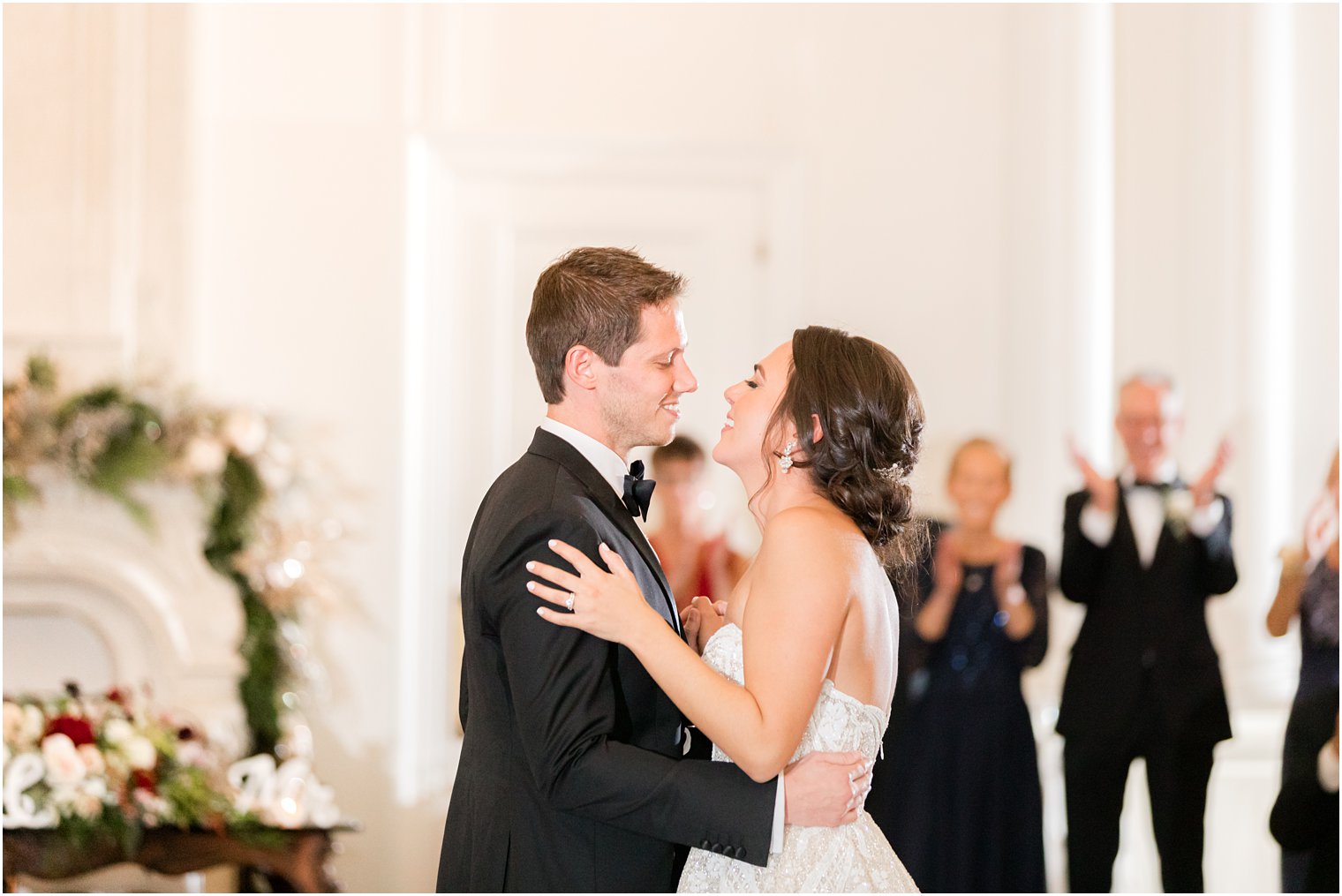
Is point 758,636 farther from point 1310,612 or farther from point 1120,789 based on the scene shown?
point 1310,612

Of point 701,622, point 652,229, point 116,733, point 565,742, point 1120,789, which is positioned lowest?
point 1120,789

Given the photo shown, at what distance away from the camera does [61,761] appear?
12.8 ft

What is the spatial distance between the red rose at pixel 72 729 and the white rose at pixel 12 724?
81 millimetres

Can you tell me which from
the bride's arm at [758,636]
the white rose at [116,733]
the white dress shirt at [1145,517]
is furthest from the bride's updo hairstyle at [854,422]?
the white rose at [116,733]

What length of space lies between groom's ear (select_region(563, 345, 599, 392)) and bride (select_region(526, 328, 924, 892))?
0.87 feet

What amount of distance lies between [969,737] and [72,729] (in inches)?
118

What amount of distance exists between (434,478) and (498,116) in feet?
5.02

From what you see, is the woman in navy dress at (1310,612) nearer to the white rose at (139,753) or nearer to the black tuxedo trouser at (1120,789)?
the black tuxedo trouser at (1120,789)

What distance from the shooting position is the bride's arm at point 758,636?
6.57ft

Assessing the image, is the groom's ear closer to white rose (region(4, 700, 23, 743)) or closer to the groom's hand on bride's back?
the groom's hand on bride's back

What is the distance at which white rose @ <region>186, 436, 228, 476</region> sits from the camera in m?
4.79

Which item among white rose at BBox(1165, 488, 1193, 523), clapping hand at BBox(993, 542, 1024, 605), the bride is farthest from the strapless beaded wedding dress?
white rose at BBox(1165, 488, 1193, 523)

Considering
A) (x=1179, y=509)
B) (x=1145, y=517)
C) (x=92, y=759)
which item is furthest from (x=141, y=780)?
(x=1179, y=509)

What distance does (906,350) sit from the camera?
545 centimetres
